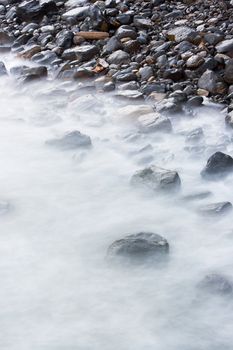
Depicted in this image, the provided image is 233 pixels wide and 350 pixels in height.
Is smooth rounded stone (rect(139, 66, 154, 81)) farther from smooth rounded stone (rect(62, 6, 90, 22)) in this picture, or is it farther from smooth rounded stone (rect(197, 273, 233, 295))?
smooth rounded stone (rect(197, 273, 233, 295))

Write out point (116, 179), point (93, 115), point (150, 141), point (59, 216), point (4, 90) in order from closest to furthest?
point (59, 216) → point (116, 179) → point (150, 141) → point (93, 115) → point (4, 90)

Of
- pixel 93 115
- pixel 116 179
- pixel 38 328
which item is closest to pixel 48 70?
pixel 93 115

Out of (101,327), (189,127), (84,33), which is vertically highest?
(84,33)

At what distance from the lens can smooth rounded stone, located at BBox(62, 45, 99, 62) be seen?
25.5 ft

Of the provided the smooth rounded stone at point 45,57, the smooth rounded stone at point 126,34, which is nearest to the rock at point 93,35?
the smooth rounded stone at point 126,34

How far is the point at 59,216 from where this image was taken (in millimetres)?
4531

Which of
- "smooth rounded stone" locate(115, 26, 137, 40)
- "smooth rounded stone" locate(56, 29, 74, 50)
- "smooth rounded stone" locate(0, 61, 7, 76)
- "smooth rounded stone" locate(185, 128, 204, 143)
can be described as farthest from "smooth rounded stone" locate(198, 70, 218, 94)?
"smooth rounded stone" locate(0, 61, 7, 76)

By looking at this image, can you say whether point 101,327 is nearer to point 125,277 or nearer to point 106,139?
point 125,277

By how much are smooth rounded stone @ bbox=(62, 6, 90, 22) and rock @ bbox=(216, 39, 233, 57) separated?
2.57 metres

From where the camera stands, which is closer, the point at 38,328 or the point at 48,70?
the point at 38,328

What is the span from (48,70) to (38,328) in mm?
5083

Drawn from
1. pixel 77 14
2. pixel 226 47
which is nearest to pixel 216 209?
pixel 226 47

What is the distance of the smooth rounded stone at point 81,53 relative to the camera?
777 centimetres

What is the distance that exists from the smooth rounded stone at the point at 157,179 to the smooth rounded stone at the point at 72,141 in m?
0.94
